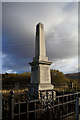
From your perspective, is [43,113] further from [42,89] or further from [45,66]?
[45,66]

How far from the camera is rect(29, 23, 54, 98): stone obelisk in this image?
6845mm

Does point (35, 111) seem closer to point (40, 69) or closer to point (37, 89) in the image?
point (37, 89)

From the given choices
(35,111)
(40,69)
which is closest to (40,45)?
(40,69)

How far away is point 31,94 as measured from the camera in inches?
278

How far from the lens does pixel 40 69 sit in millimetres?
7016

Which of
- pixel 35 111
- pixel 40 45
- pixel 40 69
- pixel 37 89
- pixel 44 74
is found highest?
pixel 40 45

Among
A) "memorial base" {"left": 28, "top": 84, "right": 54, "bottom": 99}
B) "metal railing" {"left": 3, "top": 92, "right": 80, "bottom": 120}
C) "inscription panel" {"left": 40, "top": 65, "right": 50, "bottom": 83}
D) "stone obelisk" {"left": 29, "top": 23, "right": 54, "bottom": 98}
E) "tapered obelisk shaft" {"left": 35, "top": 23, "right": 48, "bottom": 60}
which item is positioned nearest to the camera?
"metal railing" {"left": 3, "top": 92, "right": 80, "bottom": 120}

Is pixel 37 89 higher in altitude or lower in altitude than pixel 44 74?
lower

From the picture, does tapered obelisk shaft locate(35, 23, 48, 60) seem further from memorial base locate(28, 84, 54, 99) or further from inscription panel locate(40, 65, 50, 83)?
memorial base locate(28, 84, 54, 99)

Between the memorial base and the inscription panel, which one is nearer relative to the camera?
the memorial base

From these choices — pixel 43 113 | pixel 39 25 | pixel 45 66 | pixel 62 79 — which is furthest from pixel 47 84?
pixel 62 79

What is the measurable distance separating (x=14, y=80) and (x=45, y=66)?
20336 mm

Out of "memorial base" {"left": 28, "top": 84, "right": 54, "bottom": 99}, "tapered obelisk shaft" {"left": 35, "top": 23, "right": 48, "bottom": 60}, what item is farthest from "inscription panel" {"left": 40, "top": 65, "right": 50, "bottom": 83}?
"tapered obelisk shaft" {"left": 35, "top": 23, "right": 48, "bottom": 60}

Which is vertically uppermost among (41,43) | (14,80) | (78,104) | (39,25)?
(39,25)
